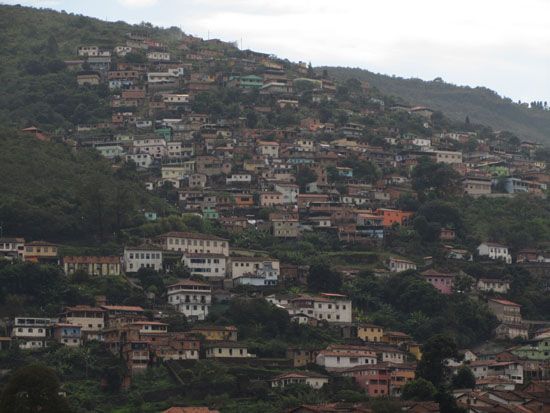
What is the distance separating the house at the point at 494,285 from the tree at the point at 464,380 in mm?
17062

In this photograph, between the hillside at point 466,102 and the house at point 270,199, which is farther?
the hillside at point 466,102

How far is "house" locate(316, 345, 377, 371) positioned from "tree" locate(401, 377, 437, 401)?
6100 millimetres

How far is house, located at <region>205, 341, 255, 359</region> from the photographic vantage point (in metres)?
67.3

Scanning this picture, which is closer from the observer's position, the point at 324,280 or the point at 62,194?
the point at 324,280

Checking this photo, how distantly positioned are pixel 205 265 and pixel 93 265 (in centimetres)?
613

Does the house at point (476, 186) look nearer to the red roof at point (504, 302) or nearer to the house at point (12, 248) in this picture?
the red roof at point (504, 302)

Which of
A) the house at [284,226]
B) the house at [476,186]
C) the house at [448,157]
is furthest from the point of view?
the house at [448,157]

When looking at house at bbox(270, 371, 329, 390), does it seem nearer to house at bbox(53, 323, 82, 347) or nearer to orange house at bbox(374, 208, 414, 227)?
house at bbox(53, 323, 82, 347)

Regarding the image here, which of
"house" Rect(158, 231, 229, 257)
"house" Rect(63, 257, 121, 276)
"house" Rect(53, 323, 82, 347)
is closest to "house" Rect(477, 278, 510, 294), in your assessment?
"house" Rect(158, 231, 229, 257)

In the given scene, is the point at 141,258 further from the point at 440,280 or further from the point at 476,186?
the point at 476,186

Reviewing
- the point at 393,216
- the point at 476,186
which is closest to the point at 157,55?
the point at 476,186

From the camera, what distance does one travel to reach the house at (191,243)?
80688 millimetres

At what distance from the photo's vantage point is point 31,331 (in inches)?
2657

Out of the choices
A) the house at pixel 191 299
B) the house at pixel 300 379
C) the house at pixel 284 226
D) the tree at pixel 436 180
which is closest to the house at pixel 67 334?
the house at pixel 191 299
